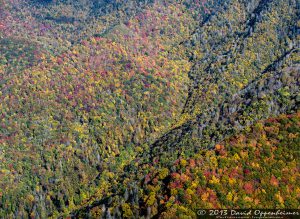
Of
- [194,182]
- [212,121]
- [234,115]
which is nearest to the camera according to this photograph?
[194,182]

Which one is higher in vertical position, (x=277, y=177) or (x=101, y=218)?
(x=277, y=177)

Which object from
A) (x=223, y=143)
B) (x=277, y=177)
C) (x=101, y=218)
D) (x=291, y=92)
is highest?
(x=291, y=92)

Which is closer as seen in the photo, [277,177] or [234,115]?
[277,177]

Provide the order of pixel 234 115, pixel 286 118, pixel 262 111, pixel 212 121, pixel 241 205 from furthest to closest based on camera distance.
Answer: pixel 212 121 → pixel 234 115 → pixel 262 111 → pixel 286 118 → pixel 241 205

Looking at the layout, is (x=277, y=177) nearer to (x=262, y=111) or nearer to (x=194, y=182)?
(x=194, y=182)

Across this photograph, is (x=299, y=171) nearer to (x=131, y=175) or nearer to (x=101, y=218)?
(x=101, y=218)

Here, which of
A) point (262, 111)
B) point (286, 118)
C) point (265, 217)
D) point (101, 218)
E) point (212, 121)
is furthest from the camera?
point (212, 121)

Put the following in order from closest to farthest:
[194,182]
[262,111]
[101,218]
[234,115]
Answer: [194,182], [101,218], [262,111], [234,115]

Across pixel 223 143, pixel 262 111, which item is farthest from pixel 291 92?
pixel 223 143

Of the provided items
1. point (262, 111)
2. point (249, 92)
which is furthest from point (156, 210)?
point (249, 92)
